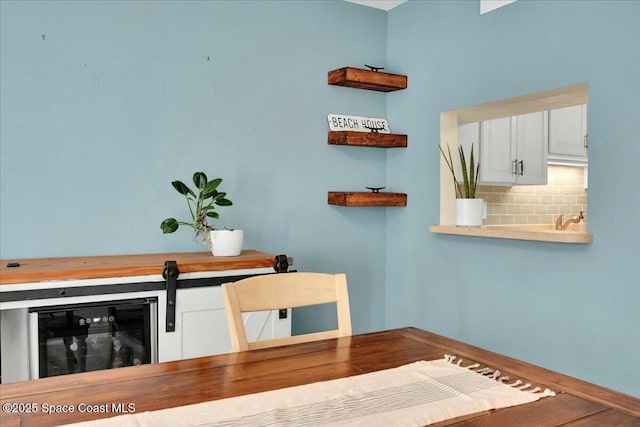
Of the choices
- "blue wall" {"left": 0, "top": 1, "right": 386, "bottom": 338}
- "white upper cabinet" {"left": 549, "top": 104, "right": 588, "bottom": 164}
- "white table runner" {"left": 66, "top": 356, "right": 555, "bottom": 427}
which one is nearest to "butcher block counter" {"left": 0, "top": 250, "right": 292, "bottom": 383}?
"blue wall" {"left": 0, "top": 1, "right": 386, "bottom": 338}

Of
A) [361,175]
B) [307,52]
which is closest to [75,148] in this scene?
[307,52]

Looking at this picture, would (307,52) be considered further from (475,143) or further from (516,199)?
(516,199)

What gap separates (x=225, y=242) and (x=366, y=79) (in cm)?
137

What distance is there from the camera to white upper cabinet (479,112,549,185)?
3.79 metres

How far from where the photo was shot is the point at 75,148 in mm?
2695

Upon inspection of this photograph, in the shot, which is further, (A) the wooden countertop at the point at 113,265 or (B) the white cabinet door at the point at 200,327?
(B) the white cabinet door at the point at 200,327

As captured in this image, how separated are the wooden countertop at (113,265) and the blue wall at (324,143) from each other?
179 millimetres

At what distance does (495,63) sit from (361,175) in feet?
3.56

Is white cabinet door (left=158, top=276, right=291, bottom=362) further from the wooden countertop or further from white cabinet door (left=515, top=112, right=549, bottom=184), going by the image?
white cabinet door (left=515, top=112, right=549, bottom=184)

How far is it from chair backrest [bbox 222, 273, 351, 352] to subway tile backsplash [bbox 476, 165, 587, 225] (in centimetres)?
263

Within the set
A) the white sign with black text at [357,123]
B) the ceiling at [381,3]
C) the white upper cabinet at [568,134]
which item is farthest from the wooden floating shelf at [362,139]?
the white upper cabinet at [568,134]

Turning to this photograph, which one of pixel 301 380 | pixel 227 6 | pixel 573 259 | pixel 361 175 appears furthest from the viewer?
pixel 361 175

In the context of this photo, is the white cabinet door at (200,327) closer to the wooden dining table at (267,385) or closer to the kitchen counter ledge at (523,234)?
the wooden dining table at (267,385)

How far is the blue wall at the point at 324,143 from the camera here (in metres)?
2.38
